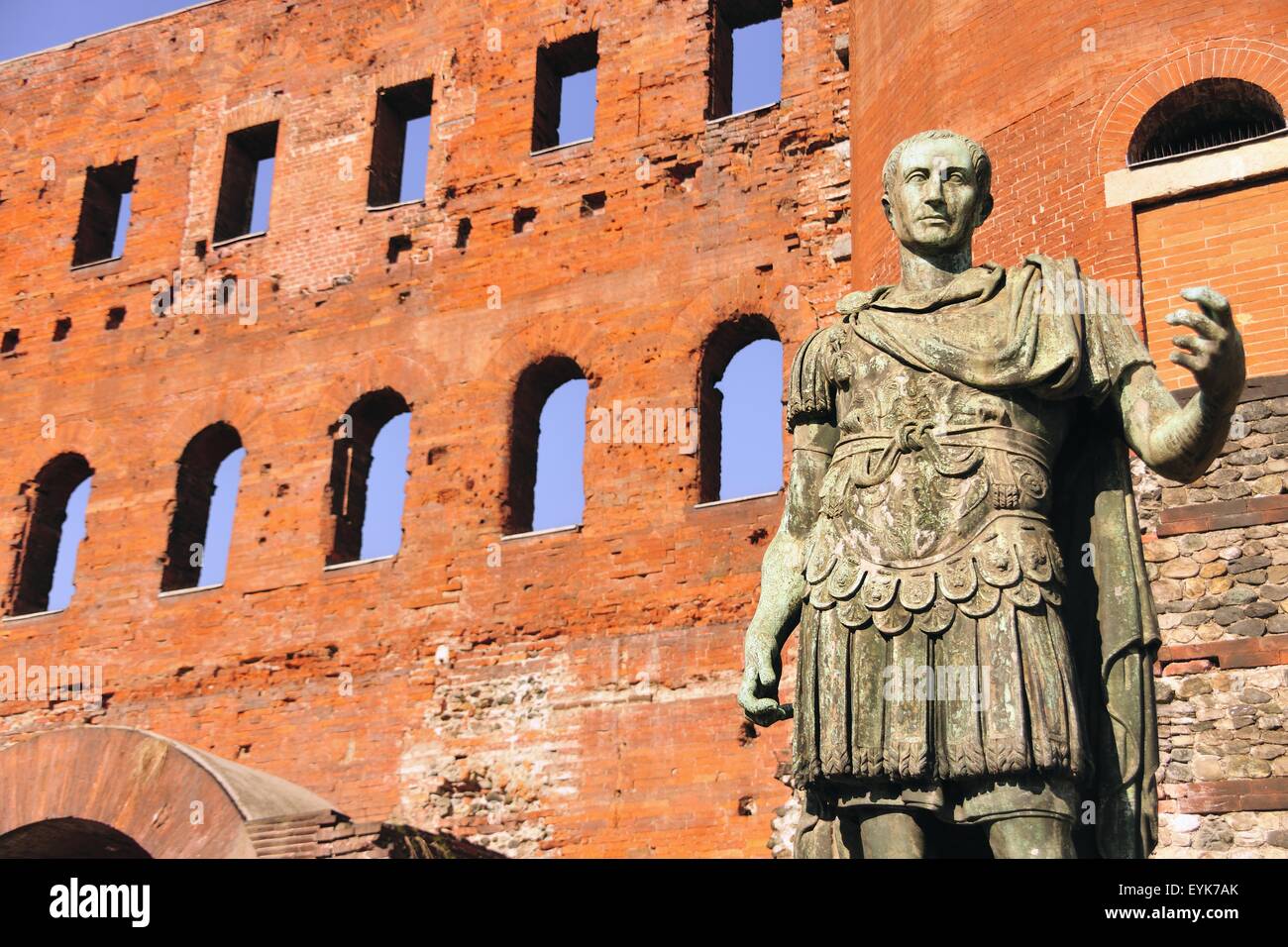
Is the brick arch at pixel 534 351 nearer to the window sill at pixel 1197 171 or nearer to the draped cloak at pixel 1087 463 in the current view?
the window sill at pixel 1197 171

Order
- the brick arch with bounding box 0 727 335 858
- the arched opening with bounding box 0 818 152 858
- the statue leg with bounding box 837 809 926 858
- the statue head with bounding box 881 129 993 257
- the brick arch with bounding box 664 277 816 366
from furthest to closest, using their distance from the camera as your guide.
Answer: the brick arch with bounding box 664 277 816 366
the arched opening with bounding box 0 818 152 858
the brick arch with bounding box 0 727 335 858
the statue head with bounding box 881 129 993 257
the statue leg with bounding box 837 809 926 858

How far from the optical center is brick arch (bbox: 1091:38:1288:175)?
35.5 ft

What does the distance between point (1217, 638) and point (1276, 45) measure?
4.00 m

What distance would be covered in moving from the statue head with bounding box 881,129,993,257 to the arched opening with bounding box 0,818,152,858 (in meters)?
9.66

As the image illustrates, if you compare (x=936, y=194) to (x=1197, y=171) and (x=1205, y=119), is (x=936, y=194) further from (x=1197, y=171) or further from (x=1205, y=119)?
(x=1205, y=119)

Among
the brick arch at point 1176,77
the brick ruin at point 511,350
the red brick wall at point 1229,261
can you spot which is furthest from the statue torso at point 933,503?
the brick arch at point 1176,77

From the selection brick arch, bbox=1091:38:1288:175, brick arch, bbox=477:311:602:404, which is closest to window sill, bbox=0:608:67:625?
brick arch, bbox=477:311:602:404

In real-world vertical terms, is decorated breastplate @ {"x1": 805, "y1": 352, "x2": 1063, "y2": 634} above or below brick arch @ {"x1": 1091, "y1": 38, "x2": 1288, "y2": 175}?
below

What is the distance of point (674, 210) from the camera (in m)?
15.5

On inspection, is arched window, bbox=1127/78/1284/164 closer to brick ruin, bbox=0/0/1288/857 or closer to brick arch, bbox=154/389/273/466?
brick ruin, bbox=0/0/1288/857

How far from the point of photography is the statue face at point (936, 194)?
13.9 ft

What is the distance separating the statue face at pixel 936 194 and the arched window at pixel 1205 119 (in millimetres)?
7233

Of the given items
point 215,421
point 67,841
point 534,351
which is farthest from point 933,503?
point 215,421
